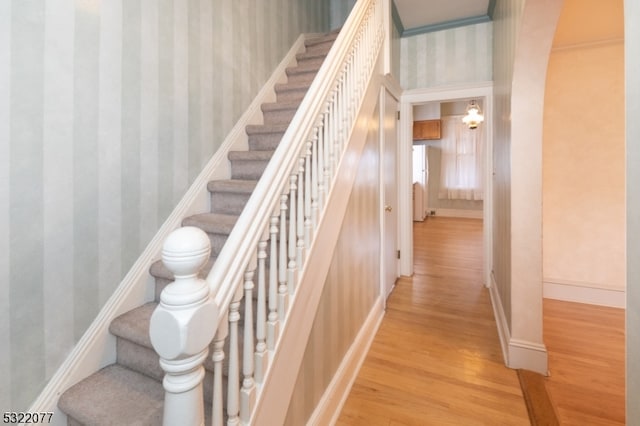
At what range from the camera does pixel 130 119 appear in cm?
162

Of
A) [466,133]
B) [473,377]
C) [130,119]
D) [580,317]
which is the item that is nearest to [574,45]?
[580,317]

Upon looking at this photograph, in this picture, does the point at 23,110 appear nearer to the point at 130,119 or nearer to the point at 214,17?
the point at 130,119

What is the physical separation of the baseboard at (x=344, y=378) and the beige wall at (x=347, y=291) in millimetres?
43

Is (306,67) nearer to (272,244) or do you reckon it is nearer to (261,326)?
(272,244)

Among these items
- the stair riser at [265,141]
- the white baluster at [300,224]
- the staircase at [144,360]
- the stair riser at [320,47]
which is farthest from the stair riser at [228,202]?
the stair riser at [320,47]

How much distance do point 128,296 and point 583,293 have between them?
384 cm

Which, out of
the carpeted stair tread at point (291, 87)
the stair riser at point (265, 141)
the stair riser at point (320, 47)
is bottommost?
the stair riser at point (265, 141)

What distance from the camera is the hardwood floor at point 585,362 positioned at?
5.43ft

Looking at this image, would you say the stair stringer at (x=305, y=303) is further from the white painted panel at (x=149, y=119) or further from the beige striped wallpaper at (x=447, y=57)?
the beige striped wallpaper at (x=447, y=57)

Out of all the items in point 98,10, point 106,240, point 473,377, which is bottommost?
point 473,377

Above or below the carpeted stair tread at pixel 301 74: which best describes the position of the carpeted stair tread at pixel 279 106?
below

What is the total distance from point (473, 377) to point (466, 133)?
752cm

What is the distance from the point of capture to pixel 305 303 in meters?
1.34

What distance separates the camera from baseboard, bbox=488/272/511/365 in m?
2.09
